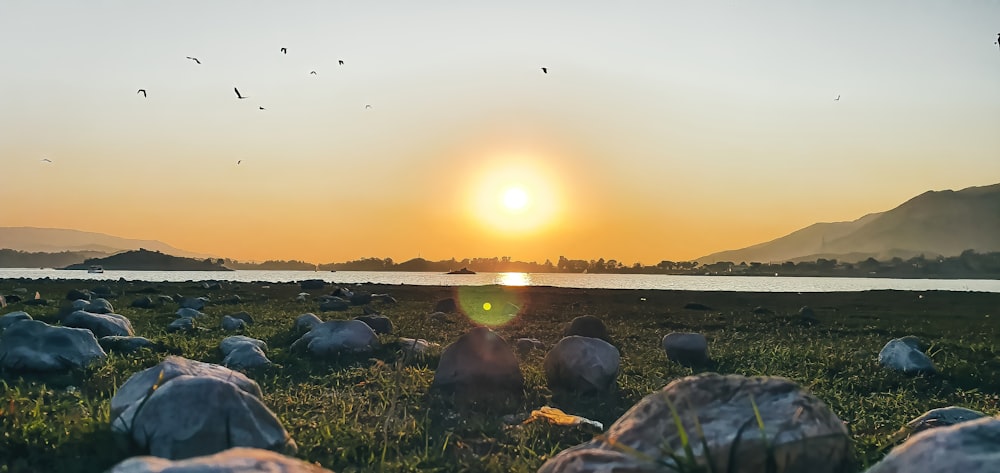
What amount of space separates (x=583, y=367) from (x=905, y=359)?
22.4 ft

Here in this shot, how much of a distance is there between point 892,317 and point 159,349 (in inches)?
1113

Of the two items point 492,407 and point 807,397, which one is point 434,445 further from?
point 807,397

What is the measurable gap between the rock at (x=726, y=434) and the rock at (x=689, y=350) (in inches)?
345

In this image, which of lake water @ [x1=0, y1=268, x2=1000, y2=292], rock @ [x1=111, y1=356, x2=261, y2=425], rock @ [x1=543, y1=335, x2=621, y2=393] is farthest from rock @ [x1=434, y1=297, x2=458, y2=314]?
lake water @ [x1=0, y1=268, x2=1000, y2=292]

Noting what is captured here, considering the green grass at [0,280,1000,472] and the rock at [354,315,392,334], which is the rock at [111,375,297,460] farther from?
the rock at [354,315,392,334]

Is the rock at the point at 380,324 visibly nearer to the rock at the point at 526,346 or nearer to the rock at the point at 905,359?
the rock at the point at 526,346

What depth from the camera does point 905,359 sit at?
11695mm

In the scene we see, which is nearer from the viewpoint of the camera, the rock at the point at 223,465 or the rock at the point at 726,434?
the rock at the point at 223,465

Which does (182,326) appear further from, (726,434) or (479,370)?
(726,434)

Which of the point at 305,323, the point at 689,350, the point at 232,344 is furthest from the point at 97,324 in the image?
the point at 689,350

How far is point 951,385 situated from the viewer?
10562 mm

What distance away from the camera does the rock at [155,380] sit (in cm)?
543

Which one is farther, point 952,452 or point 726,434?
point 726,434

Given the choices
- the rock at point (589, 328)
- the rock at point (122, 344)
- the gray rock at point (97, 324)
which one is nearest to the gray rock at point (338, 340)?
the rock at point (122, 344)
